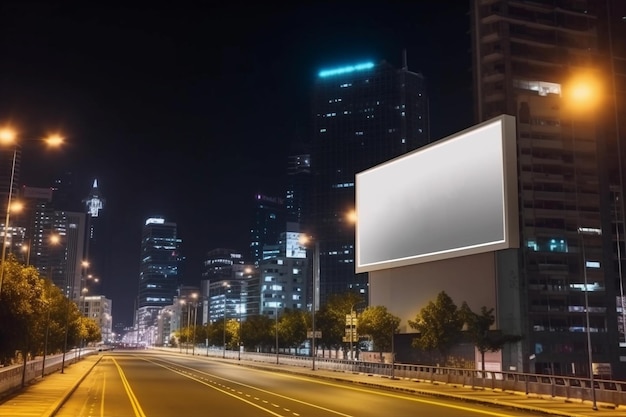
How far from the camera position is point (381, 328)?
8012cm

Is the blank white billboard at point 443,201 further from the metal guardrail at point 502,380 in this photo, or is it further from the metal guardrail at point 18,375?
the metal guardrail at point 18,375

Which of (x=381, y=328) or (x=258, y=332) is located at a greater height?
(x=381, y=328)

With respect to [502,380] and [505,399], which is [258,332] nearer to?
[502,380]

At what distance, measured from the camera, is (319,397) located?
38031 mm

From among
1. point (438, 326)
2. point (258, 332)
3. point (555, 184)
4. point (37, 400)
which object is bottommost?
point (37, 400)

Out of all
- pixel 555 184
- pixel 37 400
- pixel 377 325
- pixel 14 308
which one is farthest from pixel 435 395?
pixel 555 184

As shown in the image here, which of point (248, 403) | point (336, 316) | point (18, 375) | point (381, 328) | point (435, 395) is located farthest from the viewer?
point (336, 316)

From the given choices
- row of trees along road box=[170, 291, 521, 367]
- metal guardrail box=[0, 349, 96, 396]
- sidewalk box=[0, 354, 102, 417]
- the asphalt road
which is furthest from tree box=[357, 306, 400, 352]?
sidewalk box=[0, 354, 102, 417]

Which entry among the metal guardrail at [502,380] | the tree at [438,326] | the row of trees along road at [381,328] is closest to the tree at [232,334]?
the row of trees along road at [381,328]

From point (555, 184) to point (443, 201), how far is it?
75305mm

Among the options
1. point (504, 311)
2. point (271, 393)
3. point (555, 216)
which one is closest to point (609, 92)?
point (555, 216)

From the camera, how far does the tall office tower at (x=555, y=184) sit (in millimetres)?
113250

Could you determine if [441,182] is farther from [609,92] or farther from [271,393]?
[609,92]

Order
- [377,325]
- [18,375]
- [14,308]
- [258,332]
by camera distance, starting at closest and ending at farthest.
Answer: [14,308] → [18,375] → [377,325] → [258,332]
